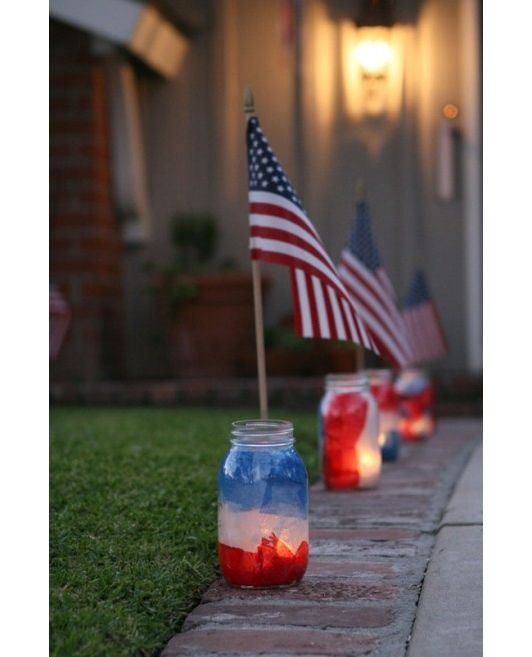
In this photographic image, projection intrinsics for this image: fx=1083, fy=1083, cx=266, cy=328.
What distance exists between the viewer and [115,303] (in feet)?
27.4

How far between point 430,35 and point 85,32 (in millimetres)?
2669

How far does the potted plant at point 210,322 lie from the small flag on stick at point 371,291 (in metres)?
2.84

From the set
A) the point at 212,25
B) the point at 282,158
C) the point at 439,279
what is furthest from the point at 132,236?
the point at 439,279

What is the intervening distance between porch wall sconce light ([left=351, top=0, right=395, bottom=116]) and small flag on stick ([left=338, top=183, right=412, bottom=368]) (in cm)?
340

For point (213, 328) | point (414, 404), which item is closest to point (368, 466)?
point (414, 404)

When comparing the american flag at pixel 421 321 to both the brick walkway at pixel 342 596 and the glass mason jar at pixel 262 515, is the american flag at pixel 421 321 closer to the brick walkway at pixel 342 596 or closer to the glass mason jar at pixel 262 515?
the brick walkway at pixel 342 596

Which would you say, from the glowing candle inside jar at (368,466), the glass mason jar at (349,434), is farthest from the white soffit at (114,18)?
the glowing candle inside jar at (368,466)

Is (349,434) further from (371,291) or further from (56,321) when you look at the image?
(56,321)

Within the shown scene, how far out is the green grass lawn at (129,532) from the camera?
2338 mm

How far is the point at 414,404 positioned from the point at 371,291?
130cm

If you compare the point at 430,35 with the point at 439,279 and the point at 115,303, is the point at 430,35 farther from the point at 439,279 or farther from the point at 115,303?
the point at 115,303

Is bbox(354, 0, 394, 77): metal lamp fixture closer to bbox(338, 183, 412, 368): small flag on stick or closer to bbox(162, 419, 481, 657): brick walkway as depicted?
bbox(338, 183, 412, 368): small flag on stick

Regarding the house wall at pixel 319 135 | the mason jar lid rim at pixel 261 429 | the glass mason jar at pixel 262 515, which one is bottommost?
the glass mason jar at pixel 262 515

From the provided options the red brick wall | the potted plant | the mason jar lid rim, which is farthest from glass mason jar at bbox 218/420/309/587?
the red brick wall
